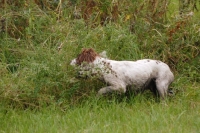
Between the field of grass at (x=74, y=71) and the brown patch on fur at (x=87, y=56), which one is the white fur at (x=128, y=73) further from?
the field of grass at (x=74, y=71)

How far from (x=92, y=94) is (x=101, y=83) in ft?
1.04

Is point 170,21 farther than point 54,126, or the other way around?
point 170,21

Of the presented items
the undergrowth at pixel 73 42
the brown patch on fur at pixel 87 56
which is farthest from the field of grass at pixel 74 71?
the brown patch on fur at pixel 87 56

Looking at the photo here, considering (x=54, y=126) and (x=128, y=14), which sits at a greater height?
(x=128, y=14)

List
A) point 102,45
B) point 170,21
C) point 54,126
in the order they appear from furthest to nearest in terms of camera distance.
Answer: point 170,21 < point 102,45 < point 54,126

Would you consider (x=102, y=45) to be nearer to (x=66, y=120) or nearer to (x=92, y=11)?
(x=92, y=11)

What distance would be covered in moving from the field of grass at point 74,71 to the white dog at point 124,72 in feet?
0.51

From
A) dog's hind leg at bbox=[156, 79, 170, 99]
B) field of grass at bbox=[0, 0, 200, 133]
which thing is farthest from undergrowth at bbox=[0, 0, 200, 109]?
dog's hind leg at bbox=[156, 79, 170, 99]

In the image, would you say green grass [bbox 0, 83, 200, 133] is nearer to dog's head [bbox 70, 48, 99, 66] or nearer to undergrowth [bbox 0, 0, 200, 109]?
undergrowth [bbox 0, 0, 200, 109]

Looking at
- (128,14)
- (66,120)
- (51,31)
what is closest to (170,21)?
(128,14)

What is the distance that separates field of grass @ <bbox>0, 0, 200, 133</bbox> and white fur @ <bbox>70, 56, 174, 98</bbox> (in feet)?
0.52

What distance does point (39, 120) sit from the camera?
6.85 m

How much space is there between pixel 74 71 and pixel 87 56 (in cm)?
28

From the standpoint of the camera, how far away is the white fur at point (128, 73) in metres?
7.45
